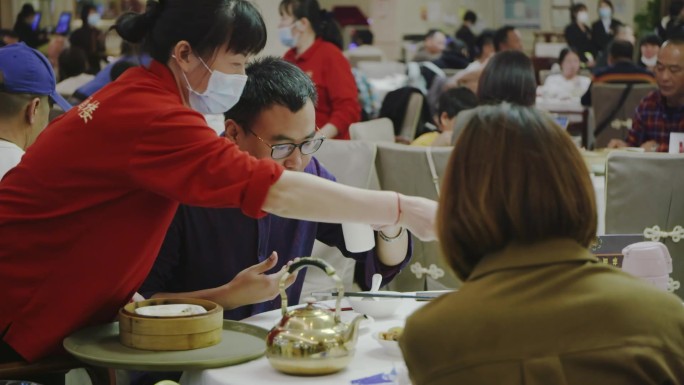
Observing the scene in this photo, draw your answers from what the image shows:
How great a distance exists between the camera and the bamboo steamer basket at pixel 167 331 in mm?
2020

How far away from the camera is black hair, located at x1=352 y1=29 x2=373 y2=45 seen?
49.3ft

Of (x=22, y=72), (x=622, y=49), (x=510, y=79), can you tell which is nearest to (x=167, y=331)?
(x=22, y=72)

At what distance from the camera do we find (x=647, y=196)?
403 cm

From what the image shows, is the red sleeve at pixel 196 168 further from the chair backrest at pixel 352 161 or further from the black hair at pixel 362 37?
the black hair at pixel 362 37

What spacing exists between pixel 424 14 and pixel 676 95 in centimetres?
1190

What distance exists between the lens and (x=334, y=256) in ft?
13.8

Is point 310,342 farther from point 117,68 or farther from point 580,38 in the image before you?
point 580,38

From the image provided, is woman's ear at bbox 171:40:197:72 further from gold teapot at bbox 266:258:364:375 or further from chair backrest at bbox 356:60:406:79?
chair backrest at bbox 356:60:406:79

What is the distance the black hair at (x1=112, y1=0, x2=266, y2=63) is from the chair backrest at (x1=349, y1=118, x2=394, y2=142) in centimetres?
347

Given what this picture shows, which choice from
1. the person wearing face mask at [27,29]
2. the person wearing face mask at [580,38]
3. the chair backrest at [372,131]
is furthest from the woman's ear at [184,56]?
the person wearing face mask at [580,38]

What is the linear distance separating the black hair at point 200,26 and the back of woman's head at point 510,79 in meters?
2.80

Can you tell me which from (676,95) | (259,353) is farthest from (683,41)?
(259,353)

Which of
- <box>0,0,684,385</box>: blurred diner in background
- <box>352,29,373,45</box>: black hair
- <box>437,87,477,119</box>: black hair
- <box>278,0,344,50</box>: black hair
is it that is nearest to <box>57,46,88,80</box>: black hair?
<box>278,0,344,50</box>: black hair

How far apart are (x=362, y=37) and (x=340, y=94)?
952 cm
